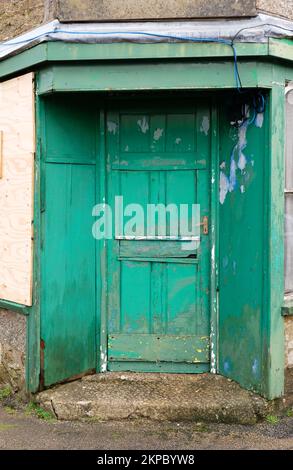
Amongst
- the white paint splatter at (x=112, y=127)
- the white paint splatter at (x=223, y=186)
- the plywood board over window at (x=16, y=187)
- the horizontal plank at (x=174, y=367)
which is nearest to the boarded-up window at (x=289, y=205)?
the white paint splatter at (x=223, y=186)

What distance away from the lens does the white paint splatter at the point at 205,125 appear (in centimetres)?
509

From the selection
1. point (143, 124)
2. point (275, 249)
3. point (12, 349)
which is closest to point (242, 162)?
point (275, 249)

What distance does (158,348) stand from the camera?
204 inches

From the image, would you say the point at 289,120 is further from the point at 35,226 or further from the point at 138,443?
the point at 138,443

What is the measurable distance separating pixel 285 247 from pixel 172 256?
3.40 ft

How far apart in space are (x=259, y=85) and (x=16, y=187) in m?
2.25

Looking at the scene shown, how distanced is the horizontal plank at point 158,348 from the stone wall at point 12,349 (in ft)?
2.69

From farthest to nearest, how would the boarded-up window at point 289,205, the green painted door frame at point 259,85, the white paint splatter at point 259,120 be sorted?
the boarded-up window at point 289,205 → the white paint splatter at point 259,120 → the green painted door frame at point 259,85

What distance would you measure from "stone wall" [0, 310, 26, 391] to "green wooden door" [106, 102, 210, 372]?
82 cm

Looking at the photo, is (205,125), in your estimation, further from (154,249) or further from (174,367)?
(174,367)

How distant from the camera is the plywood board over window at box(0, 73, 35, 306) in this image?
4809 mm

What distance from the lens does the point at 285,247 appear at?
187 inches

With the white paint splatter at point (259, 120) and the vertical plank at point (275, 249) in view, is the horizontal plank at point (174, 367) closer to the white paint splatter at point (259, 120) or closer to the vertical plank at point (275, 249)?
the vertical plank at point (275, 249)
